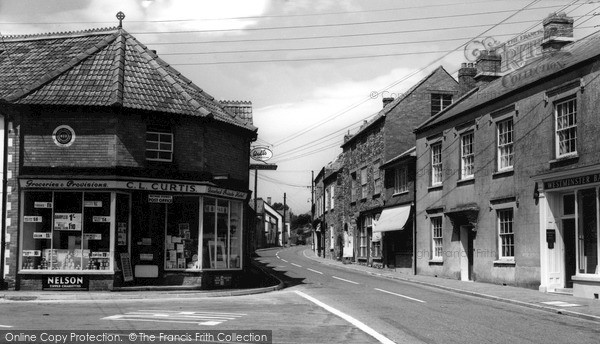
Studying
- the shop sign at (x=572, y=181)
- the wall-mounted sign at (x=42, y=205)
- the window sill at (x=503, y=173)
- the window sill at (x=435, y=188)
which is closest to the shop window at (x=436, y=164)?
the window sill at (x=435, y=188)

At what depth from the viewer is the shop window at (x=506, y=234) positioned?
2519 centimetres

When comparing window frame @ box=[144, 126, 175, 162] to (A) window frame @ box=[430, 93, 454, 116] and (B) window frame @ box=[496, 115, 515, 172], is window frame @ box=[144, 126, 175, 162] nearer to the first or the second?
(B) window frame @ box=[496, 115, 515, 172]

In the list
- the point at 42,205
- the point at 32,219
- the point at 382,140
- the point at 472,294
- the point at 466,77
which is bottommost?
the point at 472,294

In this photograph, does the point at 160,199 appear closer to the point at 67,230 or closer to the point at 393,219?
the point at 67,230

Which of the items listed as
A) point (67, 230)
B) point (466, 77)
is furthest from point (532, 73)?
point (67, 230)

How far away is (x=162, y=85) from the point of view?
24672 mm

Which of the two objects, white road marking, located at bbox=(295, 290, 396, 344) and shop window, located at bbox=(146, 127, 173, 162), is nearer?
white road marking, located at bbox=(295, 290, 396, 344)

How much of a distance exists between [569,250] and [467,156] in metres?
7.39

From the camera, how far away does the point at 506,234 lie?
25.4 m

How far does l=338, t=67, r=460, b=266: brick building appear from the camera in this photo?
38688mm

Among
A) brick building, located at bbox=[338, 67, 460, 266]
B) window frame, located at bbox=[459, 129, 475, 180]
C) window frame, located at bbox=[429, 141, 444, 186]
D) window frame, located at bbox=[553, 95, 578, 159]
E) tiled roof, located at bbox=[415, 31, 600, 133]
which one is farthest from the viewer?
brick building, located at bbox=[338, 67, 460, 266]

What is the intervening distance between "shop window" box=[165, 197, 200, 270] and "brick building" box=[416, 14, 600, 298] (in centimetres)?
1111

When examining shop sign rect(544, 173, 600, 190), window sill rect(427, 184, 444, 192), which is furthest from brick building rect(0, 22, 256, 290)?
shop sign rect(544, 173, 600, 190)

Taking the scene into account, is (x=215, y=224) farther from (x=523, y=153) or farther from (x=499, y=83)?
(x=499, y=83)
